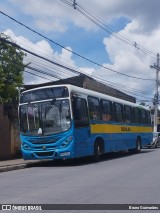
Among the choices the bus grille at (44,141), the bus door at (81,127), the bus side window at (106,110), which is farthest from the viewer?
the bus side window at (106,110)

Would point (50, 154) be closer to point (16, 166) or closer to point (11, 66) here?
point (16, 166)

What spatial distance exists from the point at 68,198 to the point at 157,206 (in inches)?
77.0

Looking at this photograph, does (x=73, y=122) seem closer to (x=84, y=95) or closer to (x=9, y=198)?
(x=84, y=95)

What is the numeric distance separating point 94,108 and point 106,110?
65.6 inches

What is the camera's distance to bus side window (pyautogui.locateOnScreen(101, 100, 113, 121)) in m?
19.7

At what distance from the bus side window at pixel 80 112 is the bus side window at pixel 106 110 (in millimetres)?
2141

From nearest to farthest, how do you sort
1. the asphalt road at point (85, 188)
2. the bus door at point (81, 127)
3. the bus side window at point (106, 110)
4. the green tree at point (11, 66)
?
the asphalt road at point (85, 188) → the bus door at point (81, 127) → the bus side window at point (106, 110) → the green tree at point (11, 66)

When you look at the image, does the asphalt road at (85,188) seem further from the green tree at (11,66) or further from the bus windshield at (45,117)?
the green tree at (11,66)

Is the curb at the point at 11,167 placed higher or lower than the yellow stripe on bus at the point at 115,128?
lower

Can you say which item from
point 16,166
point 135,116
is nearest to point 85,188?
point 16,166

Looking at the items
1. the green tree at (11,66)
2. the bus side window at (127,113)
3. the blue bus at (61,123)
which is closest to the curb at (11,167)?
the blue bus at (61,123)

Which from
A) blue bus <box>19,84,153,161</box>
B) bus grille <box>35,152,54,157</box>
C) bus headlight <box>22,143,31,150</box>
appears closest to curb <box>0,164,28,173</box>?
blue bus <box>19,84,153,161</box>

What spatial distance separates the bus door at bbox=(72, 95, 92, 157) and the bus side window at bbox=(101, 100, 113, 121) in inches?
83.1

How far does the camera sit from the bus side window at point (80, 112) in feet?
54.5
